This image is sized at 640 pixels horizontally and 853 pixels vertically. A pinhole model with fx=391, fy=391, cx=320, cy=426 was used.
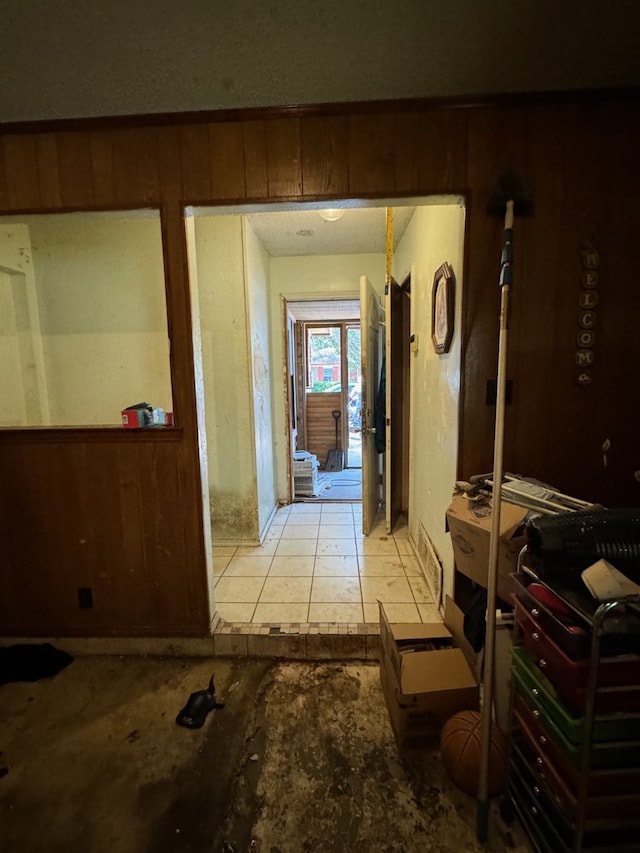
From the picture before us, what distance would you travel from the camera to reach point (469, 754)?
127 cm

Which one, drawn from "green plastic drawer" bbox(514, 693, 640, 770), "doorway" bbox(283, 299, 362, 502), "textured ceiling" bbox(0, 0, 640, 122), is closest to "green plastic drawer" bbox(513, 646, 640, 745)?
"green plastic drawer" bbox(514, 693, 640, 770)

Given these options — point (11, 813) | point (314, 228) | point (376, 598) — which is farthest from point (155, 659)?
point (314, 228)

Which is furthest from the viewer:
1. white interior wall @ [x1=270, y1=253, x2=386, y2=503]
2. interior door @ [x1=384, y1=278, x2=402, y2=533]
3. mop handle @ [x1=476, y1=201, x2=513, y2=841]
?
white interior wall @ [x1=270, y1=253, x2=386, y2=503]

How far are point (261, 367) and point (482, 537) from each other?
8.11ft

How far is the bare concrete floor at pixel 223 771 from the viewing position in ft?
3.88

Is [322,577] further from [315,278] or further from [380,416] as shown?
[315,278]

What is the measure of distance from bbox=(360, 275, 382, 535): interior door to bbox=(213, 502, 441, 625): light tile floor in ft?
0.98

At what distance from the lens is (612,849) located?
96 cm

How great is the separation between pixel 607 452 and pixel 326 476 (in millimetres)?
4069

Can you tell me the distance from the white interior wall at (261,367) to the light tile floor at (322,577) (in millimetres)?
355

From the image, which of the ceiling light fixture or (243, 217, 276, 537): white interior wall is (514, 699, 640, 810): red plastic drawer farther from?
the ceiling light fixture

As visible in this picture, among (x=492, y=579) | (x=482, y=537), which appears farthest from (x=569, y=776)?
(x=482, y=537)

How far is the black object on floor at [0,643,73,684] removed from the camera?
1829mm

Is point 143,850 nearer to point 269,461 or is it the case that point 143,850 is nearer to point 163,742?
point 163,742
